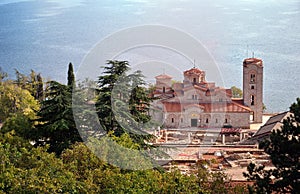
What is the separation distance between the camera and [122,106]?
9062 mm

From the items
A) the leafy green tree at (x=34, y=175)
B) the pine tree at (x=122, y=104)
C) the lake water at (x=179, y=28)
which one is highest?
the lake water at (x=179, y=28)

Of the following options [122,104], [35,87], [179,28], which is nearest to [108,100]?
[122,104]

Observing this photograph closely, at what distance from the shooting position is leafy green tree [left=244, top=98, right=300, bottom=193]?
17.5 ft

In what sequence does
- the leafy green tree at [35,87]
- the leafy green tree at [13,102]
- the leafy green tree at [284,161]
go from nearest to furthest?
1. the leafy green tree at [284,161]
2. the leafy green tree at [13,102]
3. the leafy green tree at [35,87]

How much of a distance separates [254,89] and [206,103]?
174 cm

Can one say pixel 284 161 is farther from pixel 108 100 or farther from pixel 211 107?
pixel 211 107

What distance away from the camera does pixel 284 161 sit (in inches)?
215

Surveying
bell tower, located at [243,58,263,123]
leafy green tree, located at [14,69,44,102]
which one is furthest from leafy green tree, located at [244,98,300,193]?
leafy green tree, located at [14,69,44,102]

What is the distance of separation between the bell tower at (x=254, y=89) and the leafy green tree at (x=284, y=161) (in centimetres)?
1133

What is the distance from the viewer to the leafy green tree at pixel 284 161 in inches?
210

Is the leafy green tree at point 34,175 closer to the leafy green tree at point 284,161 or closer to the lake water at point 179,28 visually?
the leafy green tree at point 284,161

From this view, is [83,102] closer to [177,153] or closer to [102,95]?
[102,95]

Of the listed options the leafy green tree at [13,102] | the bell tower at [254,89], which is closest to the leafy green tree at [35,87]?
the leafy green tree at [13,102]

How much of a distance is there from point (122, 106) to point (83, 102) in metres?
1.01
